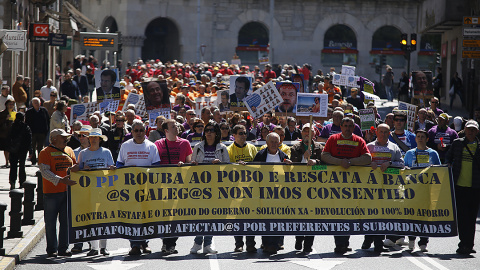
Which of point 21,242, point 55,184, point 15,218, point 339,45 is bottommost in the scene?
point 21,242

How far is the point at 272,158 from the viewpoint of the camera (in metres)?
12.4

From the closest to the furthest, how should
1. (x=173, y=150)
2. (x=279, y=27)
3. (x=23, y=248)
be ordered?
1. (x=23, y=248)
2. (x=173, y=150)
3. (x=279, y=27)

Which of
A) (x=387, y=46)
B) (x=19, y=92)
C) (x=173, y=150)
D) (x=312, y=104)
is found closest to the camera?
(x=173, y=150)

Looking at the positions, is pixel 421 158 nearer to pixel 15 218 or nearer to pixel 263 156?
pixel 263 156

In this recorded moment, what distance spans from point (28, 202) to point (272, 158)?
430cm

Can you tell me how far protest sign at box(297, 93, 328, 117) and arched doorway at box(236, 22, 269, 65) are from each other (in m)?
43.7

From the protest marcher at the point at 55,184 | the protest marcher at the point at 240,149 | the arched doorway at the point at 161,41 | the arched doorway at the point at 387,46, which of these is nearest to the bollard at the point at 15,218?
the protest marcher at the point at 55,184

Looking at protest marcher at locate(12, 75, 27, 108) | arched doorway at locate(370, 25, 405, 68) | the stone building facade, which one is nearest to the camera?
protest marcher at locate(12, 75, 27, 108)

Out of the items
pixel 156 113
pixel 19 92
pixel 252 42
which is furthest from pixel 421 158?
pixel 252 42

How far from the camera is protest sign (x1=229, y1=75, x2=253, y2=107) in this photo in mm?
22078

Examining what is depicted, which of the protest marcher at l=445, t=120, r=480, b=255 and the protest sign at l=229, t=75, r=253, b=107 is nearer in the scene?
the protest marcher at l=445, t=120, r=480, b=255

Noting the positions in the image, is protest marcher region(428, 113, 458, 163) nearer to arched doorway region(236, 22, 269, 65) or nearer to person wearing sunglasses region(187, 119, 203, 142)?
person wearing sunglasses region(187, 119, 203, 142)

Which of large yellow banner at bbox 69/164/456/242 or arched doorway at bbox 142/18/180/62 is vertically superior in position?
arched doorway at bbox 142/18/180/62

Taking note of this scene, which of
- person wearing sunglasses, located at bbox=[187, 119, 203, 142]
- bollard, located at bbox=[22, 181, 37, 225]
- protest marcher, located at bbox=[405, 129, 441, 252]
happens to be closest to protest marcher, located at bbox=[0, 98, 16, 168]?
bollard, located at bbox=[22, 181, 37, 225]
